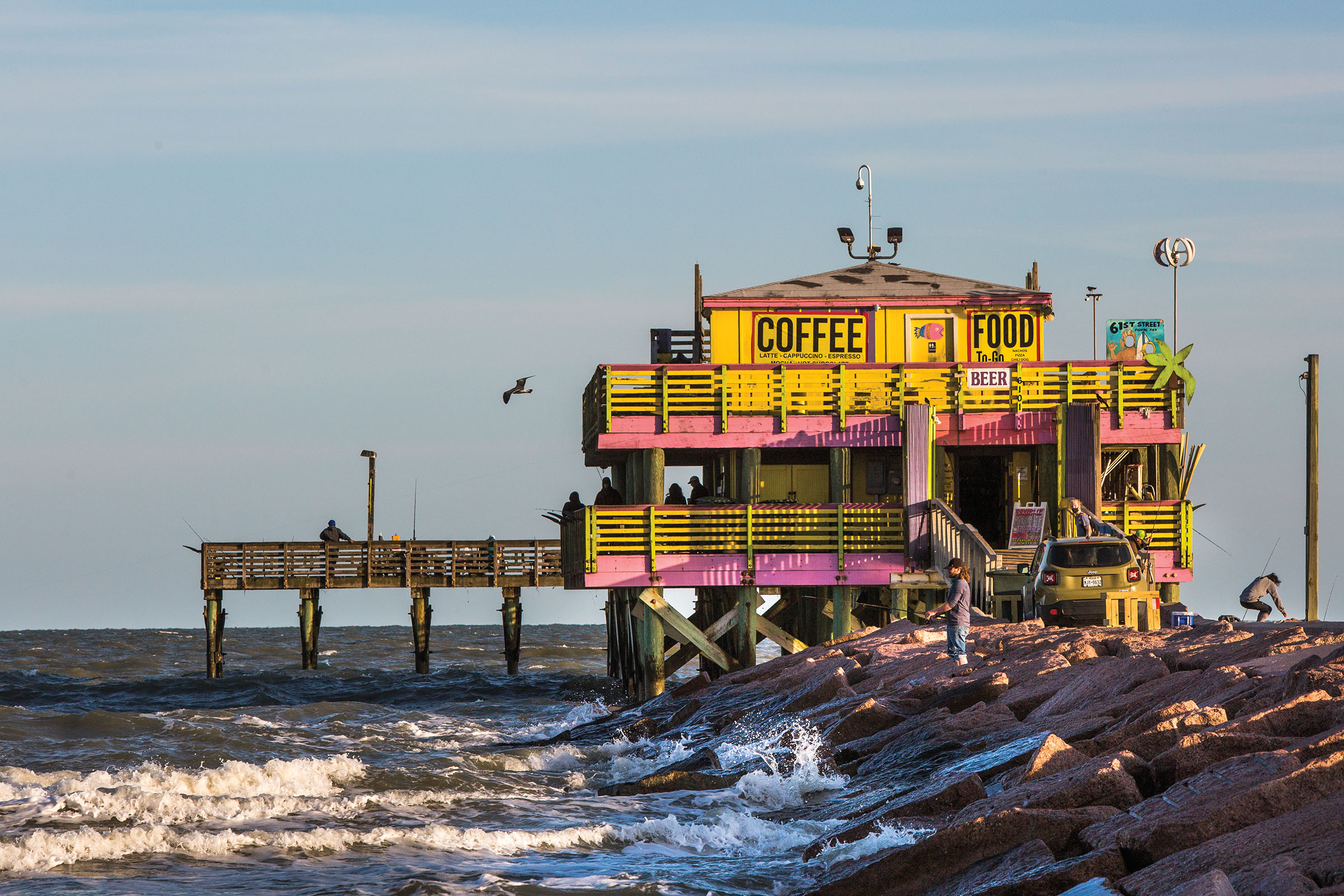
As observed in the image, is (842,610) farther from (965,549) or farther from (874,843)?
(874,843)

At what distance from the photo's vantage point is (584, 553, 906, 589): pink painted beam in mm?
26281

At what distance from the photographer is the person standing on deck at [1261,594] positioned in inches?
1033

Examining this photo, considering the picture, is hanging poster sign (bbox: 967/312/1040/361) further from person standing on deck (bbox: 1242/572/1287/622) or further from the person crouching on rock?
the person crouching on rock

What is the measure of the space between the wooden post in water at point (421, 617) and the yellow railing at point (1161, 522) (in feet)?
69.1

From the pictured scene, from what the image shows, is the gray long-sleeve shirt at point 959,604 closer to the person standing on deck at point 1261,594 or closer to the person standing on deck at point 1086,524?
the person standing on deck at point 1086,524

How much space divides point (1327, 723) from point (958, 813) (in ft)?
8.87

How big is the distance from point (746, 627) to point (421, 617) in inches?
674

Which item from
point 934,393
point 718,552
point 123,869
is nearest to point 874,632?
point 718,552

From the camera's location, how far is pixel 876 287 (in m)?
30.7

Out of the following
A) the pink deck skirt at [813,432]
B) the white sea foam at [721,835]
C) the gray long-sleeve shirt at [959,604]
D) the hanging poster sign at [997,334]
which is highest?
the hanging poster sign at [997,334]

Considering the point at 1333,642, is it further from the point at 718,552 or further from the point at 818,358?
the point at 818,358

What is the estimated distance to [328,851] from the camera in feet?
45.9

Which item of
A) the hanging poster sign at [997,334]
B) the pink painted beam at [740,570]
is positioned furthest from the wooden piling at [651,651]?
the hanging poster sign at [997,334]

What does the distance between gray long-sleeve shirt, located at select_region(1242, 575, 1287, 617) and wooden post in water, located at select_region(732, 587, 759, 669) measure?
8641mm
